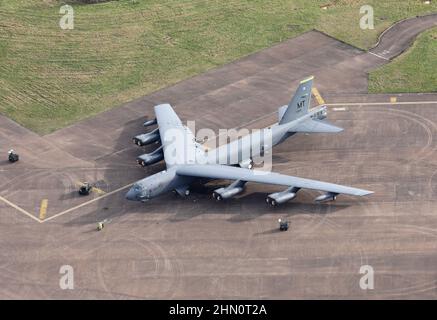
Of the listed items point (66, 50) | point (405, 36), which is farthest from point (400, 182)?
point (66, 50)

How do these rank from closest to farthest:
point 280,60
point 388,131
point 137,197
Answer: point 137,197 < point 388,131 < point 280,60

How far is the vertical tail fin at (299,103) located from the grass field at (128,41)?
27.6 m

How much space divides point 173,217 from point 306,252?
17464mm

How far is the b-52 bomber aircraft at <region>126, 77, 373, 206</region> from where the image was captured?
95.8 metres

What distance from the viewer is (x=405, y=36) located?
136 metres

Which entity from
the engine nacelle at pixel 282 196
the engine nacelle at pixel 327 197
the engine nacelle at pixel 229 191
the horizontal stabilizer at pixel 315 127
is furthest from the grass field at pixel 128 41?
the engine nacelle at pixel 327 197

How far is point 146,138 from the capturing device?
108375mm

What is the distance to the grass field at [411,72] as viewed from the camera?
122m

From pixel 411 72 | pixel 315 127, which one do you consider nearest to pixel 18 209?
pixel 315 127
